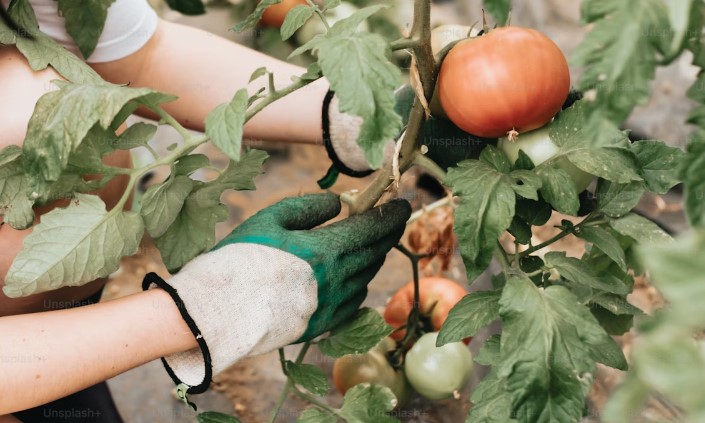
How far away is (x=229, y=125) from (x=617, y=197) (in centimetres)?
48

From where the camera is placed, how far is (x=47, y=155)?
0.74 metres

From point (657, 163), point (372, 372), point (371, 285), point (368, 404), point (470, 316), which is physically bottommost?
point (371, 285)

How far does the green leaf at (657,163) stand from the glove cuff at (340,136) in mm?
449

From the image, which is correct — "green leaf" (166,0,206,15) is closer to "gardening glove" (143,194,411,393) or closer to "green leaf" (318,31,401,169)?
"gardening glove" (143,194,411,393)

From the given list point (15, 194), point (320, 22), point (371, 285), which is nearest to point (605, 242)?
point (15, 194)

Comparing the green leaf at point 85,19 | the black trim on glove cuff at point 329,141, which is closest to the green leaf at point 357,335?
the black trim on glove cuff at point 329,141

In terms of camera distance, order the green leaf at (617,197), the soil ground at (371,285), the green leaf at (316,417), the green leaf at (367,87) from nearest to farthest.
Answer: the green leaf at (367,87), the green leaf at (617,197), the green leaf at (316,417), the soil ground at (371,285)

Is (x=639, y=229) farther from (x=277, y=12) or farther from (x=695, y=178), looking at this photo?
(x=277, y=12)

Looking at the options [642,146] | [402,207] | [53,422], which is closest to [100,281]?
[53,422]

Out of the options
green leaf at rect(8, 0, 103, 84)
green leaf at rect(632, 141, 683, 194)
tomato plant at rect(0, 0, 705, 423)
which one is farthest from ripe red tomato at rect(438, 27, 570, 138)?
green leaf at rect(8, 0, 103, 84)

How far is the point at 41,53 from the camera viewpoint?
943 mm

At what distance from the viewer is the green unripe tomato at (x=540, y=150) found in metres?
0.88

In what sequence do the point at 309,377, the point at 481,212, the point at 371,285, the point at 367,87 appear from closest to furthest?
the point at 367,87, the point at 481,212, the point at 309,377, the point at 371,285

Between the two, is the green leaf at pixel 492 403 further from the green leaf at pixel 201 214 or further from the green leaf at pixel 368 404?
the green leaf at pixel 201 214
